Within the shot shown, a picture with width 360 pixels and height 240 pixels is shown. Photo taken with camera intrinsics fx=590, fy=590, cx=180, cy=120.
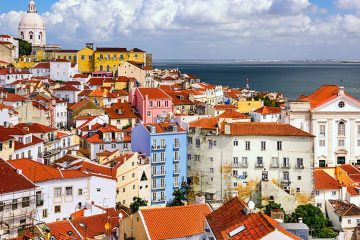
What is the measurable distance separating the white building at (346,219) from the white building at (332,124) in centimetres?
1016

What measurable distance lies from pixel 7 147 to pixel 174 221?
55.5 feet

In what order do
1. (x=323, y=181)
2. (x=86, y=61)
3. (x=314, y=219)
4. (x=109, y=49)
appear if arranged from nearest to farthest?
(x=314, y=219)
(x=323, y=181)
(x=109, y=49)
(x=86, y=61)

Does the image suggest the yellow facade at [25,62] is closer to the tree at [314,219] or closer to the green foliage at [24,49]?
the green foliage at [24,49]

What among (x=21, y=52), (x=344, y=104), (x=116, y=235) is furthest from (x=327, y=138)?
(x=21, y=52)

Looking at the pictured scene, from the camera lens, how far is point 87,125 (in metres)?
50.8

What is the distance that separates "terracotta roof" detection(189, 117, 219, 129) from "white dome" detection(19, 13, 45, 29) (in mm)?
81255

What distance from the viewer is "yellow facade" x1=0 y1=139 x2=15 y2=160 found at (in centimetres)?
3731

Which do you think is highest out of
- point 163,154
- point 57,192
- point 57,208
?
point 163,154

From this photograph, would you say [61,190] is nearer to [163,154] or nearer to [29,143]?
[29,143]

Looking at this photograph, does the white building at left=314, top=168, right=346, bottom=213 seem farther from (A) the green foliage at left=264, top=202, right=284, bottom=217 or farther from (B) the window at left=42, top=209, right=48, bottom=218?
(B) the window at left=42, top=209, right=48, bottom=218

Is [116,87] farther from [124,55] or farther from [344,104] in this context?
[344,104]

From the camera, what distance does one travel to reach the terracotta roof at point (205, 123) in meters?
44.2

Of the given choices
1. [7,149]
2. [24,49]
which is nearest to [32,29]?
[24,49]

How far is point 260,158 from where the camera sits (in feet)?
141
